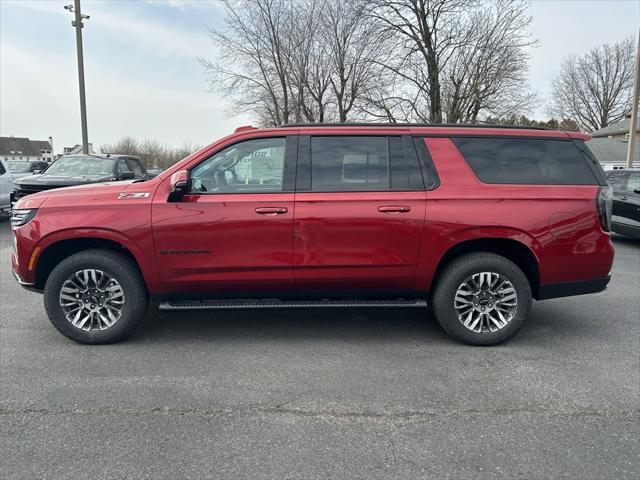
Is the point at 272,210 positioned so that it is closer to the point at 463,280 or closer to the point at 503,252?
the point at 463,280

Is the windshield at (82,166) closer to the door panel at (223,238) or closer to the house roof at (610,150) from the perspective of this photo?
Answer: the door panel at (223,238)

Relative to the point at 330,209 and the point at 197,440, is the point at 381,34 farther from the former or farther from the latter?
the point at 197,440

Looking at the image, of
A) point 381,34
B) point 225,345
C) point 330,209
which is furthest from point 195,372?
point 381,34

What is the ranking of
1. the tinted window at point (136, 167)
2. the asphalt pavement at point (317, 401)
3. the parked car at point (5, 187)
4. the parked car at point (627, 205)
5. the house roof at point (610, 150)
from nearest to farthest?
the asphalt pavement at point (317, 401)
the parked car at point (627, 205)
the parked car at point (5, 187)
the tinted window at point (136, 167)
the house roof at point (610, 150)

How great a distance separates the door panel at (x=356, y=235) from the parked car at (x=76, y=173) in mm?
6813

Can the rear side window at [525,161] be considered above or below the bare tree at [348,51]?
below

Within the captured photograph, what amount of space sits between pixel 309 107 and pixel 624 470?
91.2 feet

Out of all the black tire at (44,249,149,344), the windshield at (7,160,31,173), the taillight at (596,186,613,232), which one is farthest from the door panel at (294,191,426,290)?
the windshield at (7,160,31,173)

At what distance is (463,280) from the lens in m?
Answer: 3.93

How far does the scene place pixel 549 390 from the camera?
10.5 feet

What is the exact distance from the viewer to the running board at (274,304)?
Answer: 154 inches

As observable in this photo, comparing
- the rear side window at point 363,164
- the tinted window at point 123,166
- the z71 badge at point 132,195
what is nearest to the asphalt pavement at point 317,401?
the z71 badge at point 132,195

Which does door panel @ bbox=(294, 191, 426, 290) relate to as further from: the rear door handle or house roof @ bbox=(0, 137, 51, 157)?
house roof @ bbox=(0, 137, 51, 157)

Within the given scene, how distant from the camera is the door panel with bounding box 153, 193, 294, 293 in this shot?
12.4ft
